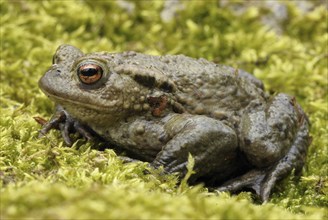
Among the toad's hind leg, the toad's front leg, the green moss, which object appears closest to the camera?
the green moss

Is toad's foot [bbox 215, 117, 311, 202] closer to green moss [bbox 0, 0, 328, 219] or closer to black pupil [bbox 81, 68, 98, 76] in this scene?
green moss [bbox 0, 0, 328, 219]

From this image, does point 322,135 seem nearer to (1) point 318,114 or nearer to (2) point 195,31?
(1) point 318,114

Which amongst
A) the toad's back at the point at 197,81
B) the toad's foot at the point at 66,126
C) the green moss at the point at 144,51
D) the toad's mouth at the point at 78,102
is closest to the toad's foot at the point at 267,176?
the green moss at the point at 144,51

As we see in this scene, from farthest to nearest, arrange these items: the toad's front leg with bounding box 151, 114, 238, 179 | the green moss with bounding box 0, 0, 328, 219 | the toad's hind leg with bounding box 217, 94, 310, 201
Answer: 1. the toad's hind leg with bounding box 217, 94, 310, 201
2. the toad's front leg with bounding box 151, 114, 238, 179
3. the green moss with bounding box 0, 0, 328, 219

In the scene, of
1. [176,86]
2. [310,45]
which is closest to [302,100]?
[310,45]

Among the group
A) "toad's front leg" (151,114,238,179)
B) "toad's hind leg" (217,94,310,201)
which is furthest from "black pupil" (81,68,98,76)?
"toad's hind leg" (217,94,310,201)

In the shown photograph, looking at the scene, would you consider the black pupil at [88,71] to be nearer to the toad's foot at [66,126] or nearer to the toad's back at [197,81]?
the toad's back at [197,81]

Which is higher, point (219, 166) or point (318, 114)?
point (318, 114)
